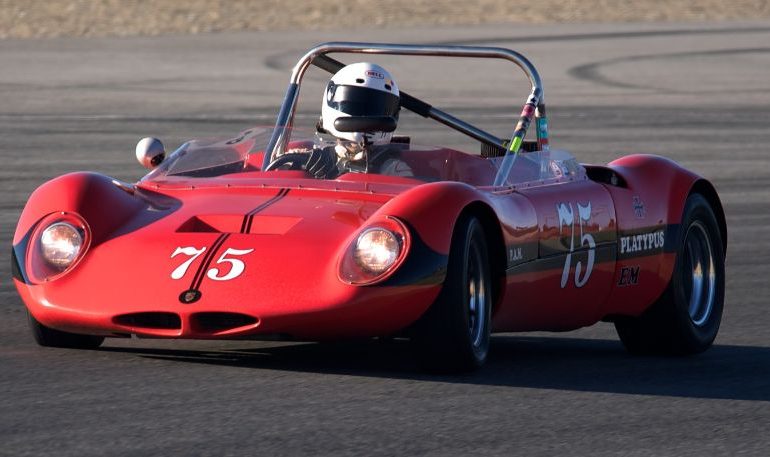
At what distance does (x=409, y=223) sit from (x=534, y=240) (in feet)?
2.92

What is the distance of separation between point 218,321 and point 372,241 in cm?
63

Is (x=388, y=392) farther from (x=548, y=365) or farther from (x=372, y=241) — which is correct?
(x=548, y=365)

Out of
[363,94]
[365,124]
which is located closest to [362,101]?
[363,94]

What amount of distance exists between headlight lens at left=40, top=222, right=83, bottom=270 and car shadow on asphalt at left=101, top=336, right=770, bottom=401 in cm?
54

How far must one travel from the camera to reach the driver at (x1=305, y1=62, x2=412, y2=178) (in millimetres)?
8281

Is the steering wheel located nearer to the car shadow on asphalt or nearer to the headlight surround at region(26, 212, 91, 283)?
the car shadow on asphalt

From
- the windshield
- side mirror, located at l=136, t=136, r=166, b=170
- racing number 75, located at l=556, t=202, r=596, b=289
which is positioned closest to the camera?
racing number 75, located at l=556, t=202, r=596, b=289

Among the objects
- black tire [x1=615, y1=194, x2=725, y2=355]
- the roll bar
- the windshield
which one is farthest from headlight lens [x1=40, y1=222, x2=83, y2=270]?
black tire [x1=615, y1=194, x2=725, y2=355]

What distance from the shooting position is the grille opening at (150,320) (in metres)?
6.98

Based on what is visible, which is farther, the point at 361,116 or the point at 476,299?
the point at 361,116

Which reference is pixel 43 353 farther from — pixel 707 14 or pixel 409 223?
pixel 707 14

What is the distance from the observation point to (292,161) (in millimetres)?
8430

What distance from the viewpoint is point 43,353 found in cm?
754

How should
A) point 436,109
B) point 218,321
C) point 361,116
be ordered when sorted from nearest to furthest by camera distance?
point 218,321 → point 361,116 → point 436,109
